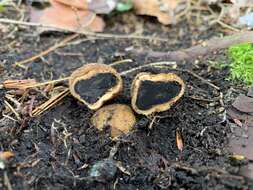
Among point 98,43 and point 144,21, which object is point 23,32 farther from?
point 144,21

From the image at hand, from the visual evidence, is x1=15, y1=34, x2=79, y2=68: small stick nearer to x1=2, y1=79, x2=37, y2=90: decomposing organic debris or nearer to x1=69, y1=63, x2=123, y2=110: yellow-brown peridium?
x1=2, y1=79, x2=37, y2=90: decomposing organic debris

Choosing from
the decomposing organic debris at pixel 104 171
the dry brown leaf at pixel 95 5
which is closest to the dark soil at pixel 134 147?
the decomposing organic debris at pixel 104 171

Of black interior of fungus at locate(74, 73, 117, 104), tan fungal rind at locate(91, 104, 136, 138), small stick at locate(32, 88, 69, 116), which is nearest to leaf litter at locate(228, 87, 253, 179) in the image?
tan fungal rind at locate(91, 104, 136, 138)

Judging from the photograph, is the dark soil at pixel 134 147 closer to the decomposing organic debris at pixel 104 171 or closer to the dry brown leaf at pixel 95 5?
the decomposing organic debris at pixel 104 171

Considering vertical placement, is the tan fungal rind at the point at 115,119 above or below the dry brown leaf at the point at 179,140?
above

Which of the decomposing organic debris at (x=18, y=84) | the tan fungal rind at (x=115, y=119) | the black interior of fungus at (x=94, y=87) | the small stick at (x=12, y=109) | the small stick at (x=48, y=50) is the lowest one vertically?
the small stick at (x=48, y=50)

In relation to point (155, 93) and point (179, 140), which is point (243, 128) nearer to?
point (179, 140)

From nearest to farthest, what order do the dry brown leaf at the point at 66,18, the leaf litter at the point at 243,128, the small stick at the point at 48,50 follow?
the leaf litter at the point at 243,128
the small stick at the point at 48,50
the dry brown leaf at the point at 66,18
